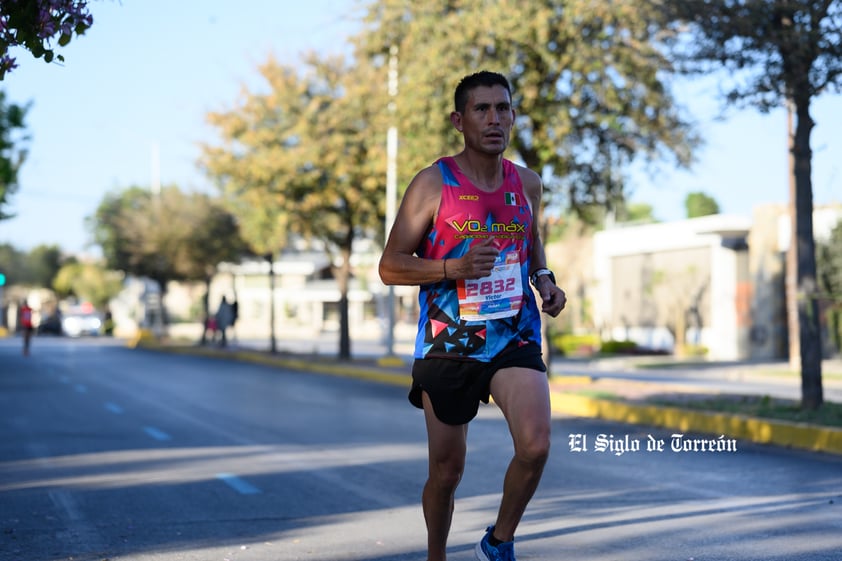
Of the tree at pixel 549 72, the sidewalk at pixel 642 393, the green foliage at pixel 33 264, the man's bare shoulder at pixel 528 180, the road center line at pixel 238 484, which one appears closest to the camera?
the man's bare shoulder at pixel 528 180

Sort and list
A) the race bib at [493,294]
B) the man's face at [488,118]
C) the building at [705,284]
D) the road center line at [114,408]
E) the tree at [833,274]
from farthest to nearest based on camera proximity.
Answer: the building at [705,284] < the tree at [833,274] < the road center line at [114,408] < the man's face at [488,118] < the race bib at [493,294]

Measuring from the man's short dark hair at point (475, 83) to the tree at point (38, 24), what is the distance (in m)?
3.02

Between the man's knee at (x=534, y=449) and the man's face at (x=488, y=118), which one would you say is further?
the man's face at (x=488, y=118)

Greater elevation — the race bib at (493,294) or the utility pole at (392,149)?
the utility pole at (392,149)

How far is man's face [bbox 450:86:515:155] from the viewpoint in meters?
5.23

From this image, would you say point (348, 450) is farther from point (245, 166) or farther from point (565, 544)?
point (245, 166)

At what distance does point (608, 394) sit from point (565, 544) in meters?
11.3

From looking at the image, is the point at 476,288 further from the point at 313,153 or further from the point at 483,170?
the point at 313,153

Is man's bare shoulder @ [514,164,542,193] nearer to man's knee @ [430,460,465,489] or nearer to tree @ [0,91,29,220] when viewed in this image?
man's knee @ [430,460,465,489]

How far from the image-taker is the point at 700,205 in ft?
255

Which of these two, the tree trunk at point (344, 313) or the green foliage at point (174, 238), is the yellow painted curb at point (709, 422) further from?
the green foliage at point (174, 238)

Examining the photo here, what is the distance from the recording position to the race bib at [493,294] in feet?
16.8

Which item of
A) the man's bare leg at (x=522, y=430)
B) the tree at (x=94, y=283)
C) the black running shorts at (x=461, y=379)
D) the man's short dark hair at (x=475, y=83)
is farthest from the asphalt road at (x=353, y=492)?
the tree at (x=94, y=283)

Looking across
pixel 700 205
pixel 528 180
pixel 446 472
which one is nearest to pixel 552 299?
pixel 528 180
